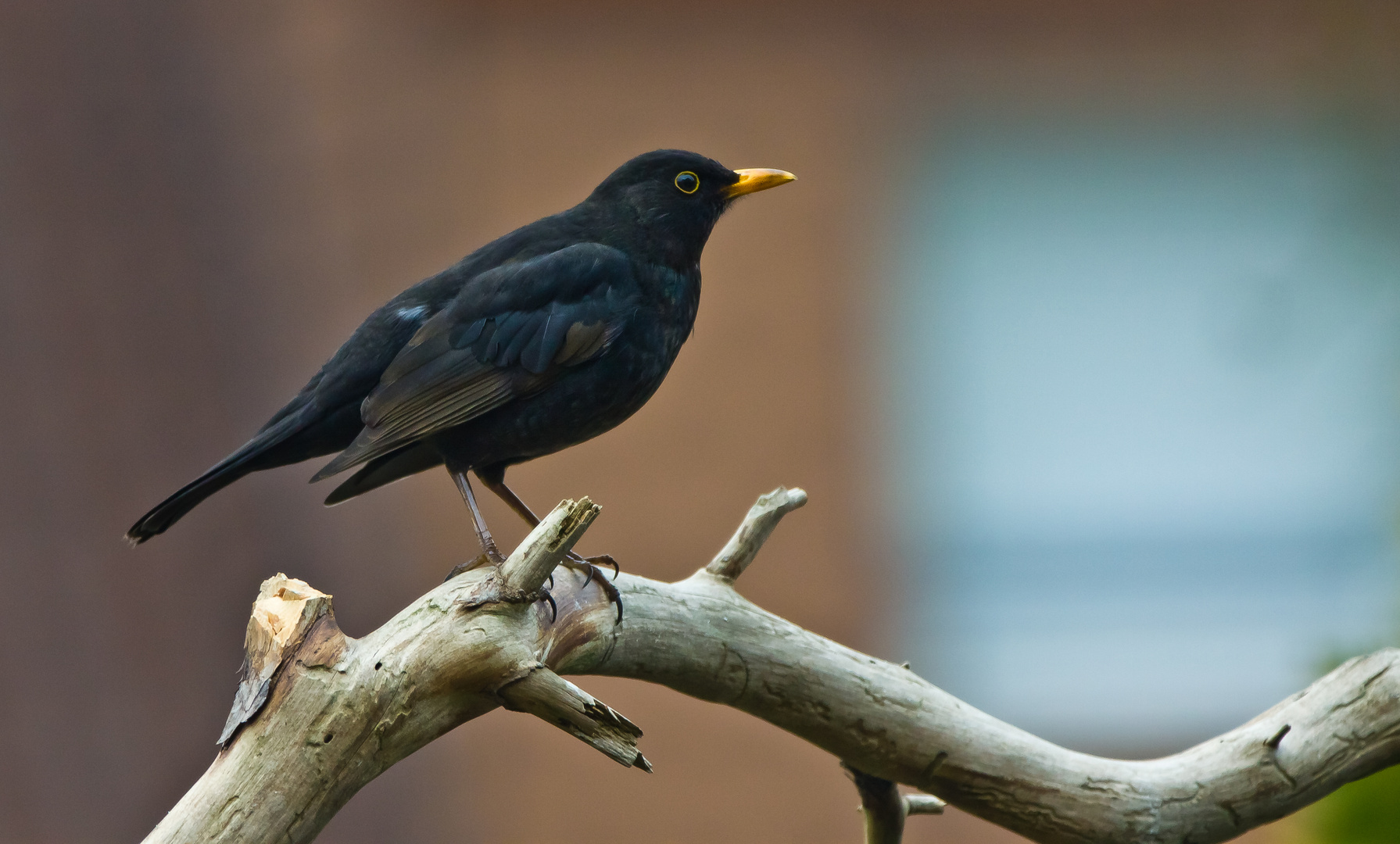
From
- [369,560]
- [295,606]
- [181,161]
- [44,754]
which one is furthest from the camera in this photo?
[369,560]

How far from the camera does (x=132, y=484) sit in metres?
5.62

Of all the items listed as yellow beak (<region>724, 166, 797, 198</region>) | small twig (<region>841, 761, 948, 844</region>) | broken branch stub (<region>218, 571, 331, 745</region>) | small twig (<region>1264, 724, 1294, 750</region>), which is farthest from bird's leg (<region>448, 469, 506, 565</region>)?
small twig (<region>1264, 724, 1294, 750</region>)

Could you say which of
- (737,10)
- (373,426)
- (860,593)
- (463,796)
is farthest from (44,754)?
(737,10)

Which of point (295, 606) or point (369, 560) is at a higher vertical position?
point (369, 560)

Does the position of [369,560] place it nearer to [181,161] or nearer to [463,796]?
[463,796]

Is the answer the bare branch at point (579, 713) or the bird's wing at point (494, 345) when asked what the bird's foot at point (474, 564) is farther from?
the bare branch at point (579, 713)

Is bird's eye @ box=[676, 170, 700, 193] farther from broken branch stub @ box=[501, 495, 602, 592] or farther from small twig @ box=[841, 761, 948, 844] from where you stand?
small twig @ box=[841, 761, 948, 844]

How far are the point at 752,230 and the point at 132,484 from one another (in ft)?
10.5

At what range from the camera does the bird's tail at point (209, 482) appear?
2.73 metres

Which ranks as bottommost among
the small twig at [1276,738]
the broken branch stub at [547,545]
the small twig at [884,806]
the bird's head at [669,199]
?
the broken branch stub at [547,545]

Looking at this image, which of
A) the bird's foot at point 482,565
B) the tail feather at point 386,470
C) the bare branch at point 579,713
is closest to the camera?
the bare branch at point 579,713

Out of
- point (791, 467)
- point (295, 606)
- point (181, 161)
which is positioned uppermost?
point (791, 467)

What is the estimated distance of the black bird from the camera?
286 centimetres

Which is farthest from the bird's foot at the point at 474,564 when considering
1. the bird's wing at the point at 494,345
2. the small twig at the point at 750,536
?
the small twig at the point at 750,536
